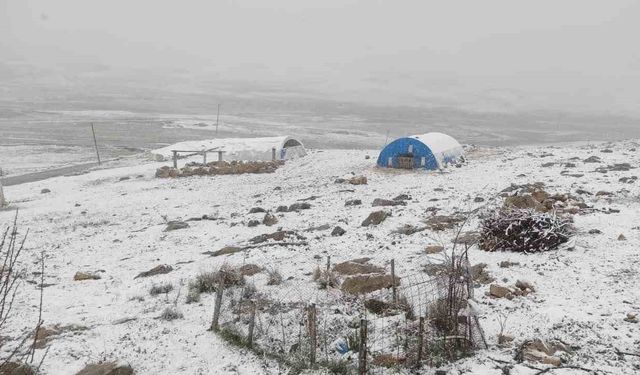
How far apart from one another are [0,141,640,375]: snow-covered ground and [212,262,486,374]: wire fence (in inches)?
12.8

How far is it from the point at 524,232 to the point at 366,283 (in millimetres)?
3705

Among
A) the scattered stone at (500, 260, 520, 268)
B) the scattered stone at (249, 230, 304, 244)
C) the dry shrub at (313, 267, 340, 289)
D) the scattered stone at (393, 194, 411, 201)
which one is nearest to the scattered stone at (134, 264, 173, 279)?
the scattered stone at (249, 230, 304, 244)

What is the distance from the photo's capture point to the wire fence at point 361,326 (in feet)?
23.7

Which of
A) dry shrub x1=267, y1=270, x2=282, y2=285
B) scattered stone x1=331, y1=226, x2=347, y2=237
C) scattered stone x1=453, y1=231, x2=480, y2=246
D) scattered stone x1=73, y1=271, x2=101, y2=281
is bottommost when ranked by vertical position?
scattered stone x1=73, y1=271, x2=101, y2=281

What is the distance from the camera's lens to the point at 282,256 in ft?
41.1

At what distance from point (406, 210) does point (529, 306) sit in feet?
26.0

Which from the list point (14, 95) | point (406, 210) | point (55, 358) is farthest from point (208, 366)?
point (14, 95)

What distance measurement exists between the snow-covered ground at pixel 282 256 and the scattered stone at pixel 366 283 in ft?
2.12

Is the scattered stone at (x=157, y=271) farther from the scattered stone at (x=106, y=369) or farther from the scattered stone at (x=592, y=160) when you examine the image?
the scattered stone at (x=592, y=160)

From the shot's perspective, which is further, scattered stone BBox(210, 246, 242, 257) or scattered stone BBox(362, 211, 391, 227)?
scattered stone BBox(362, 211, 391, 227)

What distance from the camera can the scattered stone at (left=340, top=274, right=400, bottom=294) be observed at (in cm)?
955

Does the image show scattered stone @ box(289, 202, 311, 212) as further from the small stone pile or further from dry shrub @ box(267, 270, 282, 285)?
the small stone pile

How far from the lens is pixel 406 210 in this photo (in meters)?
16.3

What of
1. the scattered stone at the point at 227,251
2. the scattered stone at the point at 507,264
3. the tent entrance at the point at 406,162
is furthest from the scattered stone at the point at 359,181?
the scattered stone at the point at 507,264
